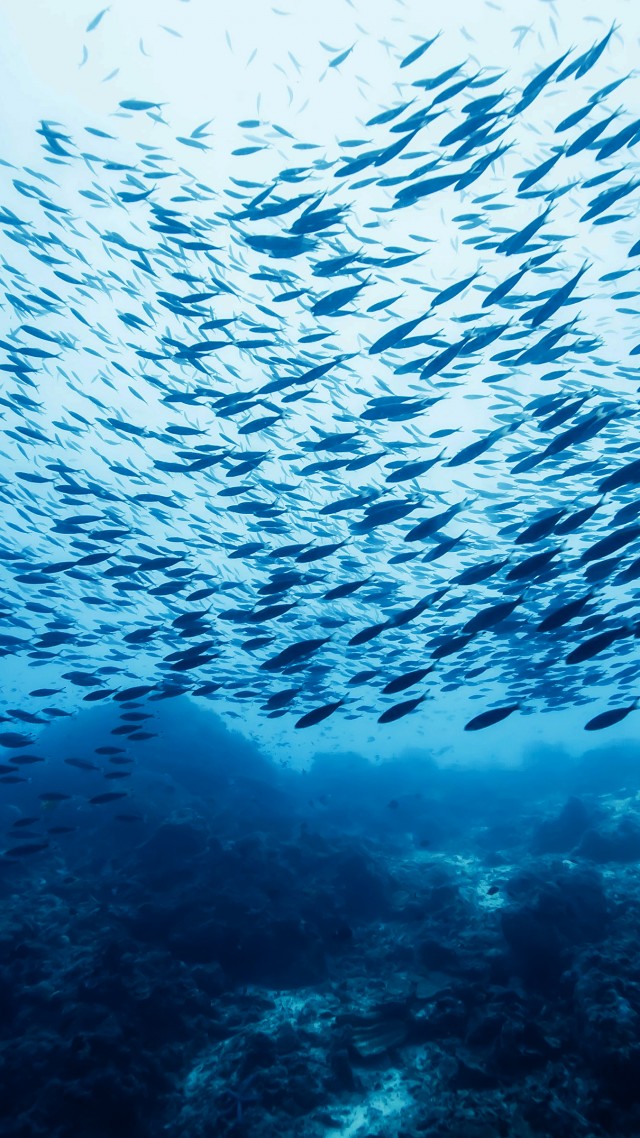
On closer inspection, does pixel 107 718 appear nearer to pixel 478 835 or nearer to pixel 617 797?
pixel 478 835

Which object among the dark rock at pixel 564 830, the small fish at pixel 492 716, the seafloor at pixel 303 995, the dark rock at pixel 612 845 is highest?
the small fish at pixel 492 716

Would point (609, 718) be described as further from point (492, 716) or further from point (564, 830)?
point (564, 830)

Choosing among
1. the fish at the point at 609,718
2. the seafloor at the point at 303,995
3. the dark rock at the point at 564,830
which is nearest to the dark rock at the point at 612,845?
the seafloor at the point at 303,995

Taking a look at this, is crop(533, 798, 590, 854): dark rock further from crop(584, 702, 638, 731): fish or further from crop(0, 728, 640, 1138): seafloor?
crop(584, 702, 638, 731): fish

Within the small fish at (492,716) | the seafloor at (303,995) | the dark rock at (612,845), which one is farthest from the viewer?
the dark rock at (612,845)

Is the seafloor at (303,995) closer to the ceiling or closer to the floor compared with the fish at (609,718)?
closer to the floor

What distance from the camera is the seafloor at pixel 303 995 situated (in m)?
5.48

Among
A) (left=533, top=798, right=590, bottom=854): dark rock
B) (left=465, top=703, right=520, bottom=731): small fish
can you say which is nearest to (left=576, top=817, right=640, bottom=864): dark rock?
(left=533, top=798, right=590, bottom=854): dark rock

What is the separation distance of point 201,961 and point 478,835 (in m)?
18.3

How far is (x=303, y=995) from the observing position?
8672 mm

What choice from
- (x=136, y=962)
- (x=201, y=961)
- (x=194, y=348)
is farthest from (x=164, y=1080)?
(x=194, y=348)

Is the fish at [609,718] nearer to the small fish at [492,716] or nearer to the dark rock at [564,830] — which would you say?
the small fish at [492,716]

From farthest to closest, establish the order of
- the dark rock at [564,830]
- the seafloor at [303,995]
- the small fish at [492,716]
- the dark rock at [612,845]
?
1. the dark rock at [564,830]
2. the dark rock at [612,845]
3. the seafloor at [303,995]
4. the small fish at [492,716]

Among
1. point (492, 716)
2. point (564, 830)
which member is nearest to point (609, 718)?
point (492, 716)
